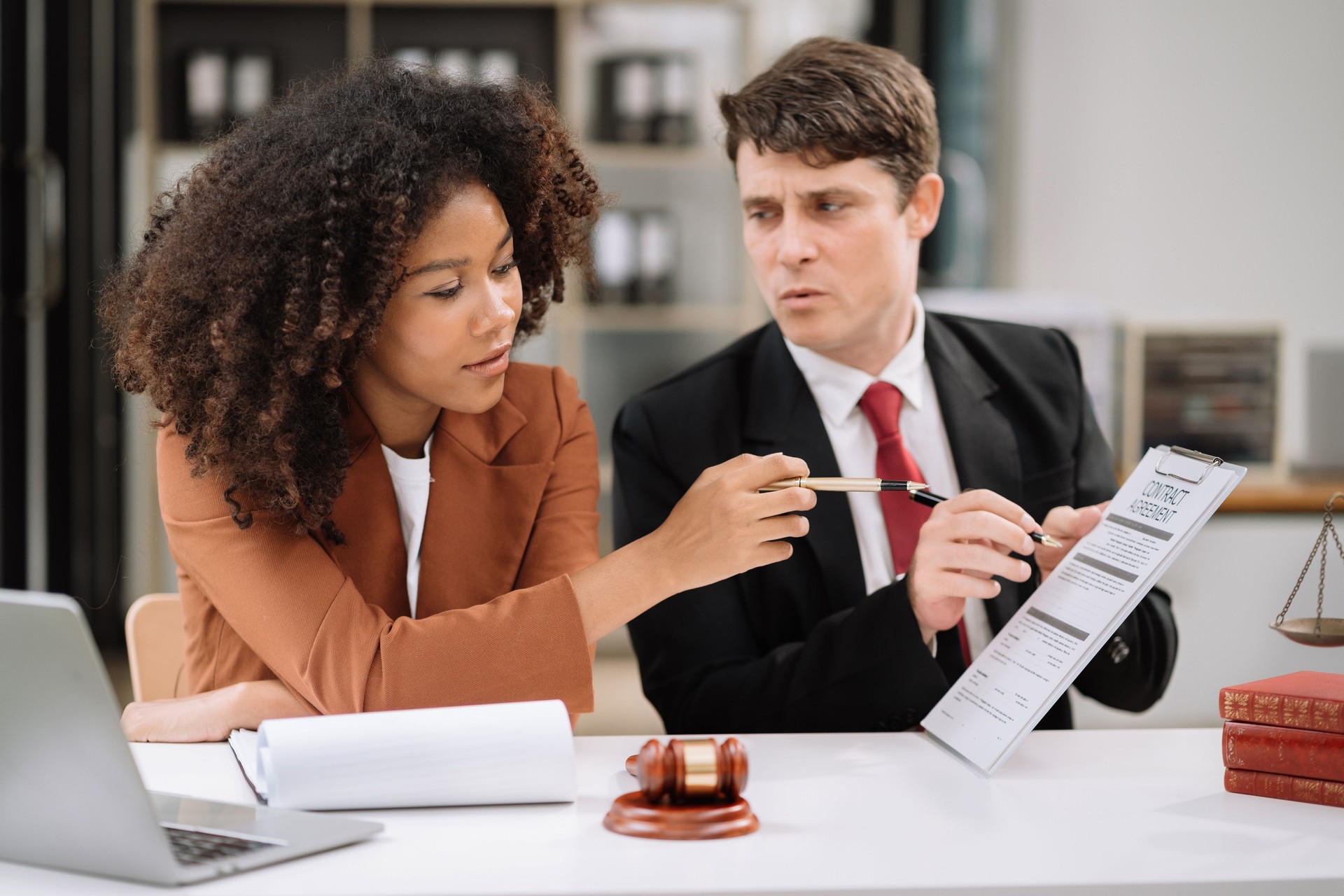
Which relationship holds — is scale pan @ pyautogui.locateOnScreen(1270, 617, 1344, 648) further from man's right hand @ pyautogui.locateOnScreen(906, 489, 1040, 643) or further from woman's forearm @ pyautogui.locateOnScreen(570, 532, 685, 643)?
woman's forearm @ pyautogui.locateOnScreen(570, 532, 685, 643)

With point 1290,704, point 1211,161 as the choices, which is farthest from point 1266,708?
point 1211,161

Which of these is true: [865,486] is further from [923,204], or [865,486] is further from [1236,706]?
[923,204]

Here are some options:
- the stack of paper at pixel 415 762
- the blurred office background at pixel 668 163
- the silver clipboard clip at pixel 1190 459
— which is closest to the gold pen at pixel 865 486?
the silver clipboard clip at pixel 1190 459

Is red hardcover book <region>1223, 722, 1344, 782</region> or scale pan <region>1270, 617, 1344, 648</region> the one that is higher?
scale pan <region>1270, 617, 1344, 648</region>

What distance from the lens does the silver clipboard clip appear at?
1344mm

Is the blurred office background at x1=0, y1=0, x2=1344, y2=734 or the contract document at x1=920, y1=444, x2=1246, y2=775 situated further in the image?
the blurred office background at x1=0, y1=0, x2=1344, y2=734

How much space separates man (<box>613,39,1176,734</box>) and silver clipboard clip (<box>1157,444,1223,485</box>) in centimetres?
34

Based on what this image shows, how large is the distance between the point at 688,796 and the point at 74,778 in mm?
477

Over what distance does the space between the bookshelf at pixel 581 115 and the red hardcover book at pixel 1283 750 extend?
3135 millimetres

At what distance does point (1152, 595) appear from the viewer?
1.82 metres

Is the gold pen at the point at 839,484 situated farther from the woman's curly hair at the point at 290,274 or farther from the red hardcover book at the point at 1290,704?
the woman's curly hair at the point at 290,274

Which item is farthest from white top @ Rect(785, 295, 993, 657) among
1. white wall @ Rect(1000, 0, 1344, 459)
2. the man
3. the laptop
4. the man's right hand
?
white wall @ Rect(1000, 0, 1344, 459)

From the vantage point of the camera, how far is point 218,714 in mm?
1396

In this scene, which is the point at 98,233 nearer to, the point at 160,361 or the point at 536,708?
the point at 160,361
